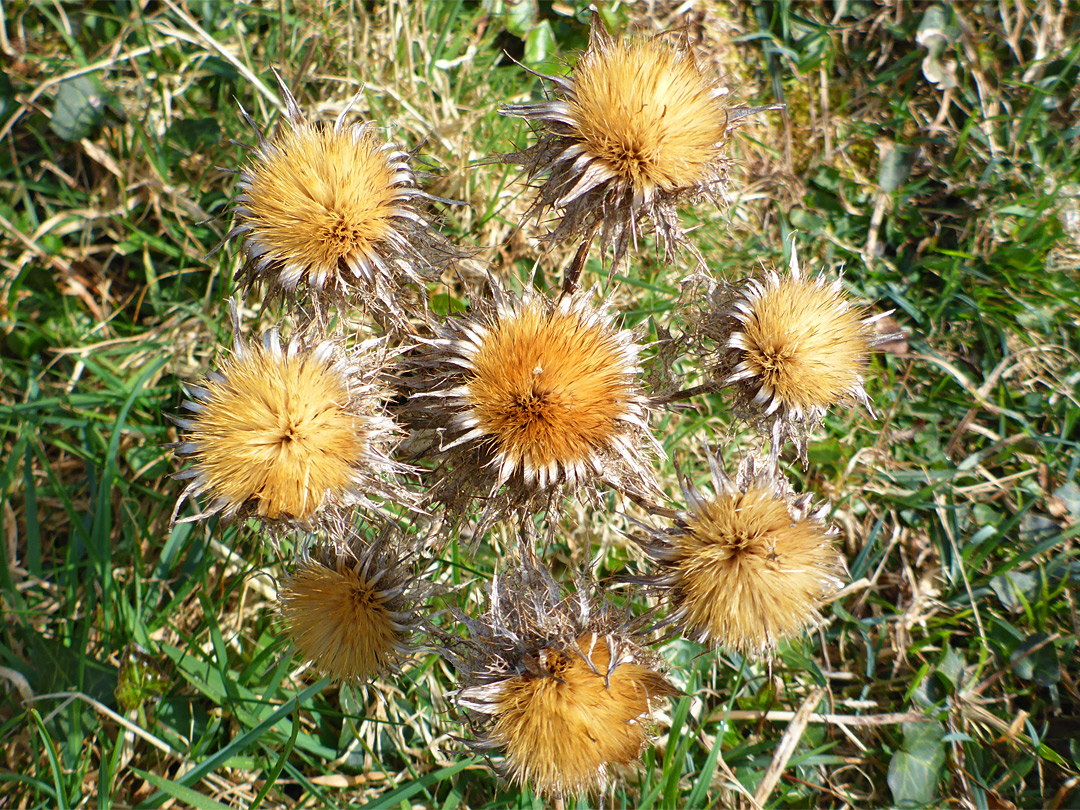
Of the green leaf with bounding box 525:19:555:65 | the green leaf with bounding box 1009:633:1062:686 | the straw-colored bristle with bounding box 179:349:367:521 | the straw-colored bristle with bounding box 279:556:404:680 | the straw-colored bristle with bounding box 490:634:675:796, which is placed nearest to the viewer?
the straw-colored bristle with bounding box 179:349:367:521

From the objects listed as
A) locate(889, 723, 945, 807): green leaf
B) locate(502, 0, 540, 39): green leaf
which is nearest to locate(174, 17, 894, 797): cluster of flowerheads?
locate(889, 723, 945, 807): green leaf

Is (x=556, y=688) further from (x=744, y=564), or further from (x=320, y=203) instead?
(x=320, y=203)

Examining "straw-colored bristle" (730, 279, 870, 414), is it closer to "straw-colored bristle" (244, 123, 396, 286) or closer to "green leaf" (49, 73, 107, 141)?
"straw-colored bristle" (244, 123, 396, 286)

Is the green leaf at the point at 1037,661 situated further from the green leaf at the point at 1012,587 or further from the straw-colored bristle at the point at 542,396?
the straw-colored bristle at the point at 542,396

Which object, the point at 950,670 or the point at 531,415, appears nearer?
the point at 531,415

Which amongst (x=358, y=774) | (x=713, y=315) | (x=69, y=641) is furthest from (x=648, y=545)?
(x=69, y=641)

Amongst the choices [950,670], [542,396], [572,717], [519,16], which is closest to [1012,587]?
[950,670]
